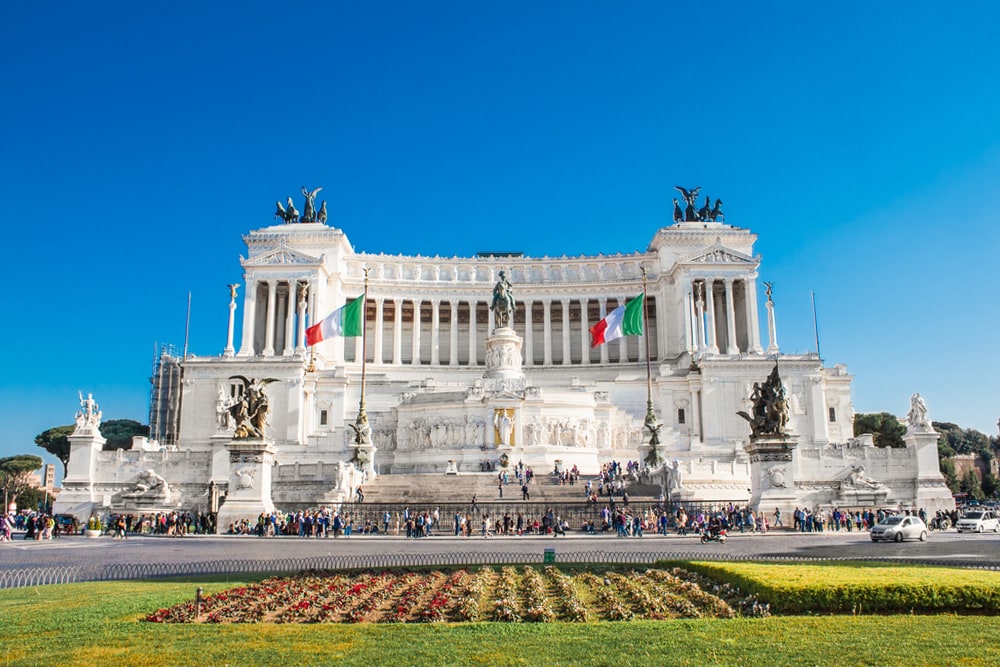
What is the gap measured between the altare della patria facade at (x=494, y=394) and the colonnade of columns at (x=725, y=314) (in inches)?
8.7

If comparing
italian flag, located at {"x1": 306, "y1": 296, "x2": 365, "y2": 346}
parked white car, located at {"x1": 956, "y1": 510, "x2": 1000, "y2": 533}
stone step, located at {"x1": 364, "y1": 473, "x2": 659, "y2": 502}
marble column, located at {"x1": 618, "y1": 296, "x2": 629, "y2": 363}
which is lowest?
parked white car, located at {"x1": 956, "y1": 510, "x2": 1000, "y2": 533}

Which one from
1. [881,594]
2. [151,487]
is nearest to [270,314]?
[151,487]

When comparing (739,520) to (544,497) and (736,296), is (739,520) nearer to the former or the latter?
(544,497)

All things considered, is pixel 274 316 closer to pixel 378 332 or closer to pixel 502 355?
pixel 378 332

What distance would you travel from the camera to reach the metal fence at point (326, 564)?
64.2ft

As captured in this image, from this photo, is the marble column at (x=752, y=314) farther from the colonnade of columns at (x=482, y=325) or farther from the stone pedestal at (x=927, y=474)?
the stone pedestal at (x=927, y=474)

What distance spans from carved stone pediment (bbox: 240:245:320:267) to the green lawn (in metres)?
75.0

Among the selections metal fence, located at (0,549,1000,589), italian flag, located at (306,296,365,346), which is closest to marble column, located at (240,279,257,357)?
italian flag, located at (306,296,365,346)

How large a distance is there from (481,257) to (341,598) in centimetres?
8698

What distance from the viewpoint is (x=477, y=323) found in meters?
97.7

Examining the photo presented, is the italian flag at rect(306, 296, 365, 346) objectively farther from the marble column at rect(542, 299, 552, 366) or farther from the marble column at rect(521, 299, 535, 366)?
the marble column at rect(521, 299, 535, 366)

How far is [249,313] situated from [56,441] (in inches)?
1712

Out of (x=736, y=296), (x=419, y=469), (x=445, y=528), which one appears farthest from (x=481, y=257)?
(x=445, y=528)

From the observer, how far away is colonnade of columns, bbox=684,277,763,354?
280 ft
